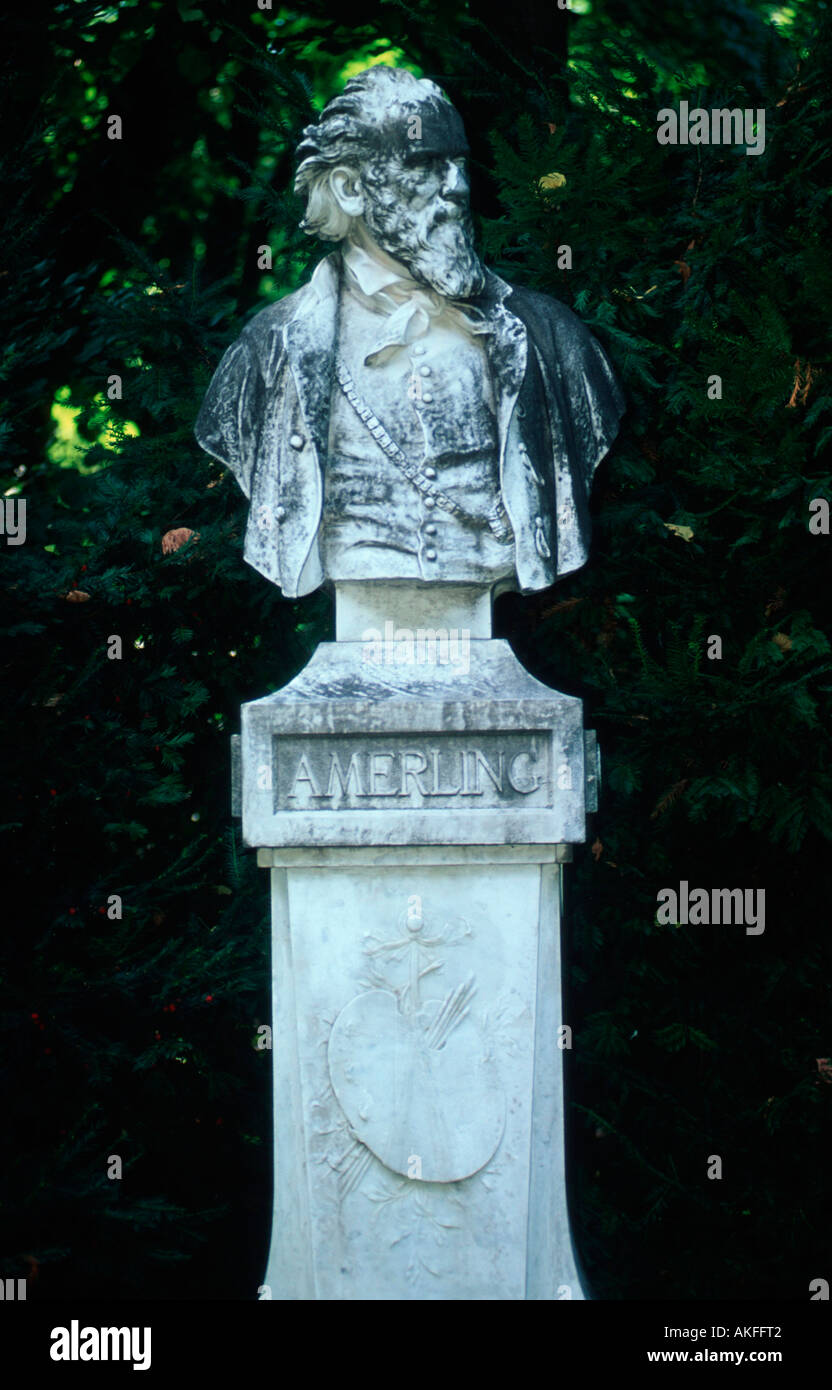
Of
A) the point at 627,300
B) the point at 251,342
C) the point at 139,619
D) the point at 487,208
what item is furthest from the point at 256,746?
the point at 487,208

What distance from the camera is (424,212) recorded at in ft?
14.9

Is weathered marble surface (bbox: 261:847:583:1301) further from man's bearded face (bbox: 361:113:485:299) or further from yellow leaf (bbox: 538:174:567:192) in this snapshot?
yellow leaf (bbox: 538:174:567:192)

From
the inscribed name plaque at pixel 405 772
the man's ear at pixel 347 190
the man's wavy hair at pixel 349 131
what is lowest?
the inscribed name plaque at pixel 405 772

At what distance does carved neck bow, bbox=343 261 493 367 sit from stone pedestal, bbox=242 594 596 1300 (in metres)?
0.87

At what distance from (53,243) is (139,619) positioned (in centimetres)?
173

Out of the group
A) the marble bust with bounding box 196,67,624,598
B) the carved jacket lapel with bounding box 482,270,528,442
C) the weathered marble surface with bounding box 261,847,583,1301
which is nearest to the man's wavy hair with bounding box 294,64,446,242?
the marble bust with bounding box 196,67,624,598

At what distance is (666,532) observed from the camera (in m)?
5.42

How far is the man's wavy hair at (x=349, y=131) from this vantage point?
4.53 meters

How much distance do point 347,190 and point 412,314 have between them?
346mm

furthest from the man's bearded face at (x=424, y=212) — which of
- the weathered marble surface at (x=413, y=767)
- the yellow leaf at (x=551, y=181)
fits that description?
the weathered marble surface at (x=413, y=767)

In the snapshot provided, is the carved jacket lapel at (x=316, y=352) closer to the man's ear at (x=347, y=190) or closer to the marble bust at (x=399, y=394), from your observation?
the marble bust at (x=399, y=394)

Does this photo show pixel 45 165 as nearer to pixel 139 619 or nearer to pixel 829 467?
pixel 139 619

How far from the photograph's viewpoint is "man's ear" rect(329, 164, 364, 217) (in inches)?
180

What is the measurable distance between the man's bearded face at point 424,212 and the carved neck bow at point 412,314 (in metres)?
0.05
